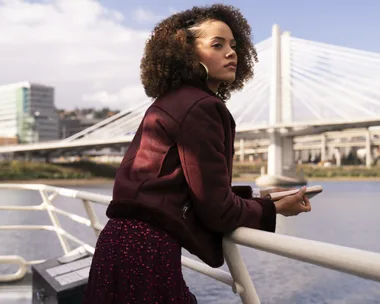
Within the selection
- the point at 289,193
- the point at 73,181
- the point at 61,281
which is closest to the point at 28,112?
the point at 73,181

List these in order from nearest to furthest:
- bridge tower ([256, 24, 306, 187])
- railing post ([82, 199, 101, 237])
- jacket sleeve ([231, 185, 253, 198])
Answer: jacket sleeve ([231, 185, 253, 198])
railing post ([82, 199, 101, 237])
bridge tower ([256, 24, 306, 187])

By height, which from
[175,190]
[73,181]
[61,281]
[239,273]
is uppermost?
[175,190]

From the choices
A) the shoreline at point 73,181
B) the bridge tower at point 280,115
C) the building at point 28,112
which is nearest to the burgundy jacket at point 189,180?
the bridge tower at point 280,115

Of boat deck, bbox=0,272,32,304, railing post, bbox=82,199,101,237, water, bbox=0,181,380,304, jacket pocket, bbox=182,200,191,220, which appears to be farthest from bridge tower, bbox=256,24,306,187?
jacket pocket, bbox=182,200,191,220

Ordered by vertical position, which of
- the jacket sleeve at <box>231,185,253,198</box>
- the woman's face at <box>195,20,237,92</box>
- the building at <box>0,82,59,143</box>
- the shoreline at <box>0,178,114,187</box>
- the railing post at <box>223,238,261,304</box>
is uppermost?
the building at <box>0,82,59,143</box>

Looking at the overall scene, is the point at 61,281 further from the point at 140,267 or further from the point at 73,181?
the point at 73,181

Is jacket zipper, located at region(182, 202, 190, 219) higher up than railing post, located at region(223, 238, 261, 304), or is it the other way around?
jacket zipper, located at region(182, 202, 190, 219)

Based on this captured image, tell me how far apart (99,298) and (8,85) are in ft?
186

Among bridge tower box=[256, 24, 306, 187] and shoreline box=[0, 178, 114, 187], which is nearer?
bridge tower box=[256, 24, 306, 187]

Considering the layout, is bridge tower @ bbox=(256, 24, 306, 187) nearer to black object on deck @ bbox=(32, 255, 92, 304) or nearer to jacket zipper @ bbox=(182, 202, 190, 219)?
black object on deck @ bbox=(32, 255, 92, 304)

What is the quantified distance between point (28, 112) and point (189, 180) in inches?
2052

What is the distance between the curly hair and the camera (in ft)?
2.07

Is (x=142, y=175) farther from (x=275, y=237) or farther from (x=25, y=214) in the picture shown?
(x=25, y=214)

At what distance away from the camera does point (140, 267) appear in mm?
579
